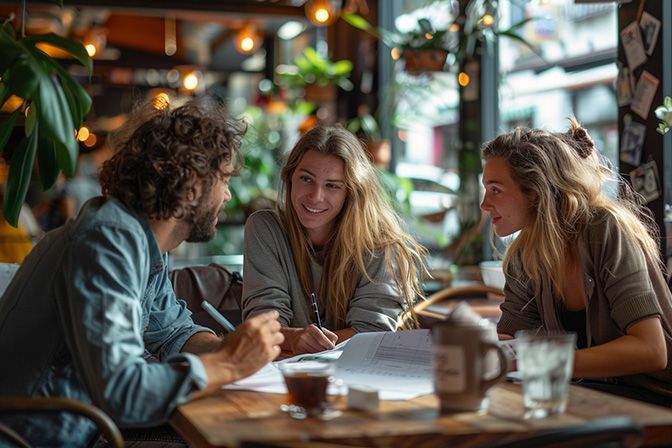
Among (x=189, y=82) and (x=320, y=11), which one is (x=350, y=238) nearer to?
(x=320, y=11)

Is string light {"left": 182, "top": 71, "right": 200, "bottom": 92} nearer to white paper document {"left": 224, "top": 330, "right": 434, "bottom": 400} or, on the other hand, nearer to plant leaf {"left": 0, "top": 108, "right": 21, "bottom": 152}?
plant leaf {"left": 0, "top": 108, "right": 21, "bottom": 152}

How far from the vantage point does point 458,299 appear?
4.68m

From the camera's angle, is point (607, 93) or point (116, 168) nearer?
point (116, 168)

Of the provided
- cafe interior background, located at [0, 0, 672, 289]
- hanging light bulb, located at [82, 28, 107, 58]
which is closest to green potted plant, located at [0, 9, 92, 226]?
cafe interior background, located at [0, 0, 672, 289]

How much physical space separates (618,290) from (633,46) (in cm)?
160

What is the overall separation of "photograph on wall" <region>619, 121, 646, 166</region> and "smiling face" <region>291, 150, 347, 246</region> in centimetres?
121

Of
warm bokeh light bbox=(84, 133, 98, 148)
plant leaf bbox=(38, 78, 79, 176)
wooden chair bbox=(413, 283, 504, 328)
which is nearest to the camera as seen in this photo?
plant leaf bbox=(38, 78, 79, 176)

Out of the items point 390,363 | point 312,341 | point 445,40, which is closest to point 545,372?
point 390,363

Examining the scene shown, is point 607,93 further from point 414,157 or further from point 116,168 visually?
point 116,168

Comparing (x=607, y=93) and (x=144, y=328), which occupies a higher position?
(x=607, y=93)

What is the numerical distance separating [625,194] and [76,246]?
1644 mm

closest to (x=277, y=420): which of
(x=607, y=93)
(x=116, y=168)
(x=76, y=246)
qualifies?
(x=76, y=246)

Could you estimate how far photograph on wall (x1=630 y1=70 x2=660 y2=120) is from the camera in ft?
11.1

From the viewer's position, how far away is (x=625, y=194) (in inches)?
107
